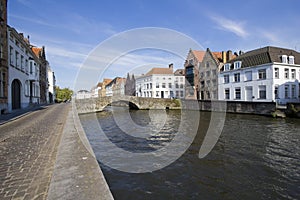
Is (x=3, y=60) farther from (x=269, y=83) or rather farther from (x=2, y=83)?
(x=269, y=83)

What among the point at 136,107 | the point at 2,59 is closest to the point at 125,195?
the point at 2,59

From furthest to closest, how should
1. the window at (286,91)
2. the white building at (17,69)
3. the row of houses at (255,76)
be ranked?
the window at (286,91) → the row of houses at (255,76) → the white building at (17,69)

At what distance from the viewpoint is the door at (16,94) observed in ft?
62.8

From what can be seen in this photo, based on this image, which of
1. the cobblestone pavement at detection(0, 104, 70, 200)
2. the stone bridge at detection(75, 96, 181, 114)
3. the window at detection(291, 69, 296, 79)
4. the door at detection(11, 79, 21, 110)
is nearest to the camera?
the cobblestone pavement at detection(0, 104, 70, 200)

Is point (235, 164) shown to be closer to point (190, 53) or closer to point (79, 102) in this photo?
point (79, 102)

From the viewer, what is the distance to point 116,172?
5.52m

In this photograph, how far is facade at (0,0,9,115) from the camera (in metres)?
15.2

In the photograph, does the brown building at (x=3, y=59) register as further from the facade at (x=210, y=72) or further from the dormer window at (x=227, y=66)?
the facade at (x=210, y=72)

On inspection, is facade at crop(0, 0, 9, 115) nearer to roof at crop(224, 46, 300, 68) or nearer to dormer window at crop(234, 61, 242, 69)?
roof at crop(224, 46, 300, 68)

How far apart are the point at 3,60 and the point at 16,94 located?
5476 mm

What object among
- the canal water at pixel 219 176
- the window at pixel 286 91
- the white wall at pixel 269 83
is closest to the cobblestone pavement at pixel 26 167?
the canal water at pixel 219 176

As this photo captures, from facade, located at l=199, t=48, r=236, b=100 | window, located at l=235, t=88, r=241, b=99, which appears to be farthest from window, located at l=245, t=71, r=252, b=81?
facade, located at l=199, t=48, r=236, b=100

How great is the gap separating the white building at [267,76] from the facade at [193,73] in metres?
9.04

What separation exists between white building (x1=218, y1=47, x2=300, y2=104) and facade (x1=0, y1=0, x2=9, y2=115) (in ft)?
87.9
